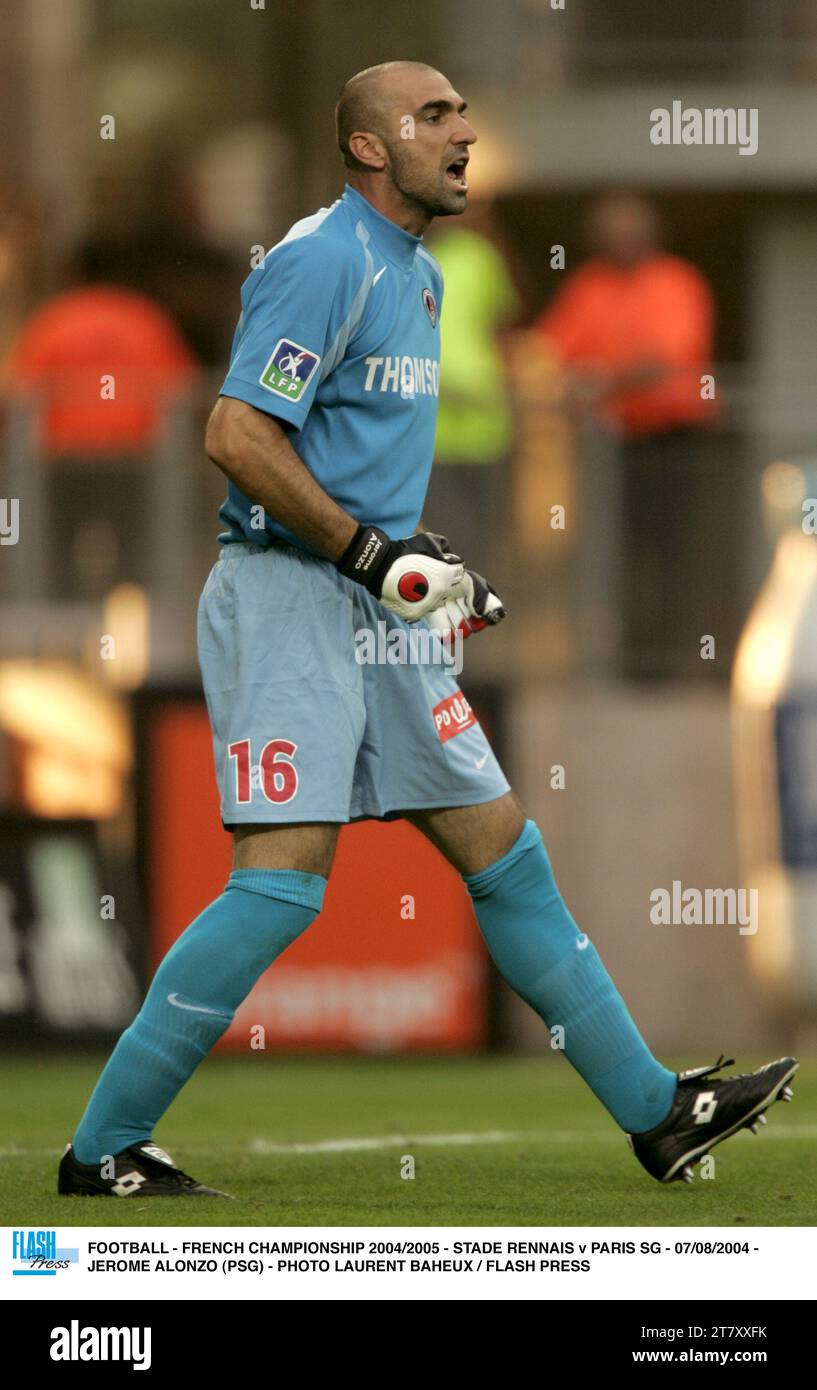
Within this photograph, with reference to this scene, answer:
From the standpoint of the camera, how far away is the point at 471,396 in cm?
1186

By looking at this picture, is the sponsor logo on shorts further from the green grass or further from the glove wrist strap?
the green grass

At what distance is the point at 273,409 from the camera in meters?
5.96

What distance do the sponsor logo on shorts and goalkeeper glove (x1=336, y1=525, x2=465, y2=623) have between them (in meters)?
0.27

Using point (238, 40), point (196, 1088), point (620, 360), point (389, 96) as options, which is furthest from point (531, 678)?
point (238, 40)

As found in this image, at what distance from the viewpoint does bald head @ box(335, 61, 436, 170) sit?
6.21 metres

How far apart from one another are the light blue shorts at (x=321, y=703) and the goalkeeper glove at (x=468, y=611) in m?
0.08

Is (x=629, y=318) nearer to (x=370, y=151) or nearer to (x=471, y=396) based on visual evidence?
(x=471, y=396)

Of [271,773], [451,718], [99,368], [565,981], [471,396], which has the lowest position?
[565,981]

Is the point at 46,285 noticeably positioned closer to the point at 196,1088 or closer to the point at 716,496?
the point at 716,496

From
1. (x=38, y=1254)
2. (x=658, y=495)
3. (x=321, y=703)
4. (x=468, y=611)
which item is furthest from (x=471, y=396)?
(x=38, y=1254)

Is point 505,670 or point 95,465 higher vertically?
point 95,465

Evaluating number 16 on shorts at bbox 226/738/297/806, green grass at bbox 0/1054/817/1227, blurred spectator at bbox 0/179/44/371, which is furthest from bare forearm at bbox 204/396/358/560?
blurred spectator at bbox 0/179/44/371

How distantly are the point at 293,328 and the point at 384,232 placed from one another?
0.41 m

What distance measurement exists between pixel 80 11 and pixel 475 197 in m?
6.58
